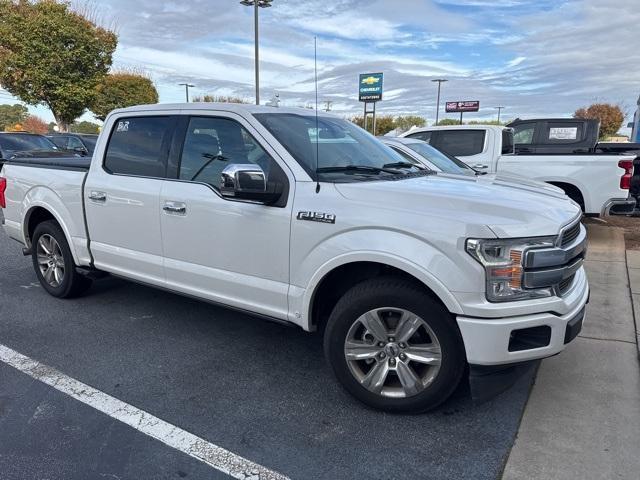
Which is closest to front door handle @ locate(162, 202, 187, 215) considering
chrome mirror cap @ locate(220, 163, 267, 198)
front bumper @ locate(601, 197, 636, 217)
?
chrome mirror cap @ locate(220, 163, 267, 198)

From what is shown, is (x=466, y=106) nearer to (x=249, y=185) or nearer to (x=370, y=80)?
(x=370, y=80)

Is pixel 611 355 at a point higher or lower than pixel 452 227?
lower

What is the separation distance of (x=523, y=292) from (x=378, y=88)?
1900 inches

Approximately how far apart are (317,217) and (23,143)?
1214cm

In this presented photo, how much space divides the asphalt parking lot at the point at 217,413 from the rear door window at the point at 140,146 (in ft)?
4.61

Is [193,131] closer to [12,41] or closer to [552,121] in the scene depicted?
[552,121]

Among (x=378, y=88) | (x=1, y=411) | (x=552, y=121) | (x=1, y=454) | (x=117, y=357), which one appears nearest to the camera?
(x=1, y=454)

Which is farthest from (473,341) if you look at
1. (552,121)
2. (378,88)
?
(378,88)

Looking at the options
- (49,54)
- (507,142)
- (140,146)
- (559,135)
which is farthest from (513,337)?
(49,54)

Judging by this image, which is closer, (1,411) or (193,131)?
(1,411)

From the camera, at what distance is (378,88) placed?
4853 centimetres

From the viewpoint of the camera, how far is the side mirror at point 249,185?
3.20 m

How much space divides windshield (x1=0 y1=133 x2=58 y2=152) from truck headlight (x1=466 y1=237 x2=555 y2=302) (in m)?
12.6

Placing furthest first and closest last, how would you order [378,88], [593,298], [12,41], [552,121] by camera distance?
1. [378,88]
2. [12,41]
3. [552,121]
4. [593,298]
